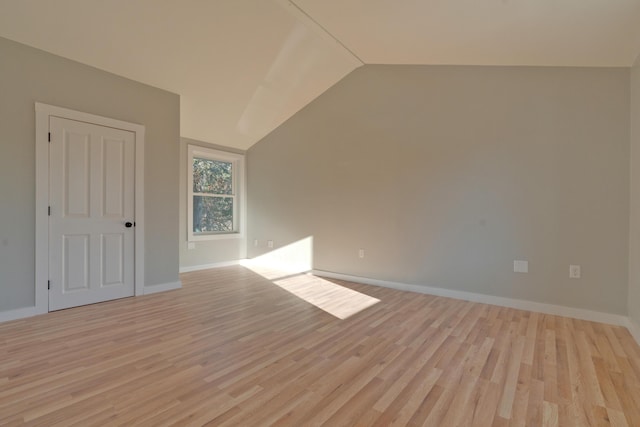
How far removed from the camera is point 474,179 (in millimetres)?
3689

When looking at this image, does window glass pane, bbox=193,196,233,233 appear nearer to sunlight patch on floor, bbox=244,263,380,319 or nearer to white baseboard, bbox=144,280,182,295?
sunlight patch on floor, bbox=244,263,380,319

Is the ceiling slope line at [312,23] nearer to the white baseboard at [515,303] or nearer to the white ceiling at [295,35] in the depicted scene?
the white ceiling at [295,35]

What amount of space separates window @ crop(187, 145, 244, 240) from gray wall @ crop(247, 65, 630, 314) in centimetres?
153

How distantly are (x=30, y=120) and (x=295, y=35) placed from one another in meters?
2.87

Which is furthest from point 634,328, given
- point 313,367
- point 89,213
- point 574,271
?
point 89,213

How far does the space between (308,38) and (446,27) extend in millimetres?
1612

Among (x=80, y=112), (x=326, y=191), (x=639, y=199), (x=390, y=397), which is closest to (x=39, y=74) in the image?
(x=80, y=112)

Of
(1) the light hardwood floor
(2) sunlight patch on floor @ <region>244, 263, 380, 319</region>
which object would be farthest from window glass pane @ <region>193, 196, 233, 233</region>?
(1) the light hardwood floor

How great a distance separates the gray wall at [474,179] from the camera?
307cm

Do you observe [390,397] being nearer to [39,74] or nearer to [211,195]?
[39,74]

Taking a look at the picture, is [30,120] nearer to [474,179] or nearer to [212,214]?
[212,214]

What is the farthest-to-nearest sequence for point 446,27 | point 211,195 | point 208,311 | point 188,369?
point 211,195 < point 208,311 < point 446,27 < point 188,369

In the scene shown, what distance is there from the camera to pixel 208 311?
3.25 m

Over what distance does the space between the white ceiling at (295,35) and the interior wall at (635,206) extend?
299 millimetres
